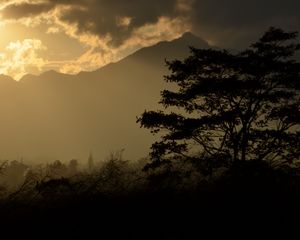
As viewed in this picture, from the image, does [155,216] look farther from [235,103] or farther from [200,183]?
[235,103]

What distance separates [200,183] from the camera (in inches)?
691

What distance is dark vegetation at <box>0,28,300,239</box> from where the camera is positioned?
45.6ft

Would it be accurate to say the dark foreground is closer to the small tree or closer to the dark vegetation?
the dark vegetation

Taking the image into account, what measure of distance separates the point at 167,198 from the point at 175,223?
5.46ft

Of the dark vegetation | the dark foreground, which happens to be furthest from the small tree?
the dark foreground

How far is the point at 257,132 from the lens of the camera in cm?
2147

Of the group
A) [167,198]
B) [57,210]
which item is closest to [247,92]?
[167,198]

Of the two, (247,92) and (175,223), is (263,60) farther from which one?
(175,223)

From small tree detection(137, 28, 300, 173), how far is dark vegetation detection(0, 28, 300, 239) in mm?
52

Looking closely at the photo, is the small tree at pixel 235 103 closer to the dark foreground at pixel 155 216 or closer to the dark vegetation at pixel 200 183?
the dark vegetation at pixel 200 183

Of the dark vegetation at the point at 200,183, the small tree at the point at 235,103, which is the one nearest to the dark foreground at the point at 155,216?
the dark vegetation at the point at 200,183

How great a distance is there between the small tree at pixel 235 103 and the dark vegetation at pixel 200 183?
52 mm

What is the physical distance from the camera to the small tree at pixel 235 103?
21625mm

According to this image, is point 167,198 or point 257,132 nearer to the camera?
point 167,198
